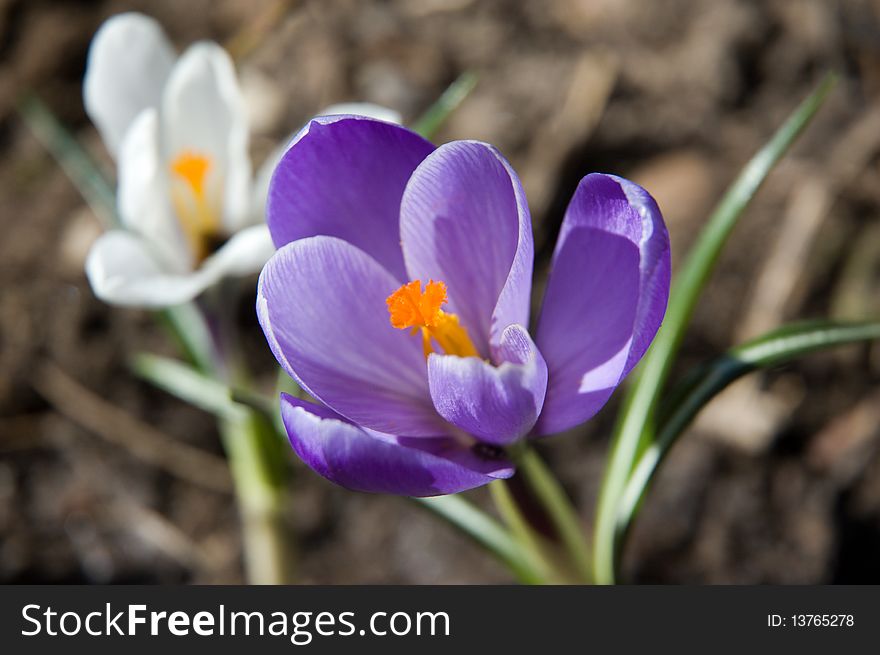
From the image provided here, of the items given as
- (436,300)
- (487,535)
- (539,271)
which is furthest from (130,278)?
(539,271)

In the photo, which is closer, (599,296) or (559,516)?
(599,296)

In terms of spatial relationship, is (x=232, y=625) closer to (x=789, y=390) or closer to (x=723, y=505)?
(x=723, y=505)

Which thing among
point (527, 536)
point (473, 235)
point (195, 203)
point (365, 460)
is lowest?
point (365, 460)

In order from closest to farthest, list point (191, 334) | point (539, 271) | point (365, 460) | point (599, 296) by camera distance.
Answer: point (365, 460), point (599, 296), point (191, 334), point (539, 271)

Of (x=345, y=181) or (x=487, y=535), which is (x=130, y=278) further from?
(x=487, y=535)

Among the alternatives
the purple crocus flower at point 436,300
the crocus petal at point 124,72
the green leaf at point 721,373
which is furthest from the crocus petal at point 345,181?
the crocus petal at point 124,72

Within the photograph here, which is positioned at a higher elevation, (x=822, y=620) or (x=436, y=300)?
(x=436, y=300)

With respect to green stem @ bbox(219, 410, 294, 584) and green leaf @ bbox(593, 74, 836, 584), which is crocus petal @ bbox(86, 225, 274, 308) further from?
green leaf @ bbox(593, 74, 836, 584)
